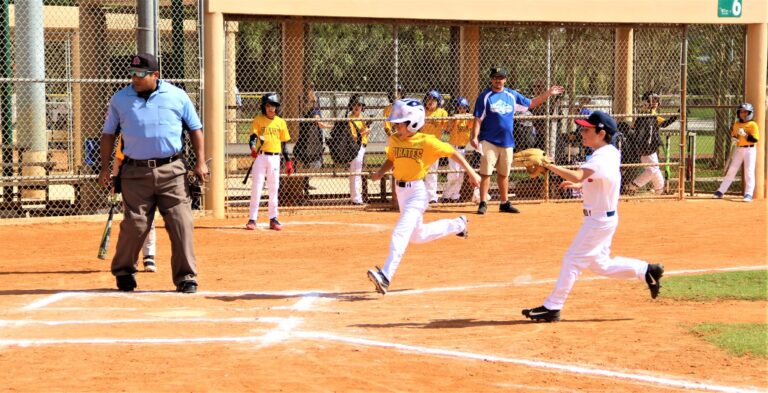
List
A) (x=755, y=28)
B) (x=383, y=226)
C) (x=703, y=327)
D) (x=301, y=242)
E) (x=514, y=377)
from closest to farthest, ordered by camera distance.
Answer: (x=514, y=377) < (x=703, y=327) < (x=301, y=242) < (x=383, y=226) < (x=755, y=28)

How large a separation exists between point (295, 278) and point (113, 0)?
8.48 metres

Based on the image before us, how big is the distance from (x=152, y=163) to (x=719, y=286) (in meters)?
5.31

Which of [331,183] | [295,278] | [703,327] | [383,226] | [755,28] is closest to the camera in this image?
[703,327]

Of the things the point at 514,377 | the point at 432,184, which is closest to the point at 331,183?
the point at 432,184

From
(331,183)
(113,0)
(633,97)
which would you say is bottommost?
(331,183)

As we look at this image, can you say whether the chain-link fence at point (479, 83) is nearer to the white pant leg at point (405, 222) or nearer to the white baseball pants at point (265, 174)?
the white baseball pants at point (265, 174)

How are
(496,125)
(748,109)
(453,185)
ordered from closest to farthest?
(496,125), (453,185), (748,109)

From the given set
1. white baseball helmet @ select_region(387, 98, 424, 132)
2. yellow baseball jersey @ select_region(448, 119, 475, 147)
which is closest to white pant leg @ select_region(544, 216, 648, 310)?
white baseball helmet @ select_region(387, 98, 424, 132)

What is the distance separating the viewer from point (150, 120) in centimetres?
1025

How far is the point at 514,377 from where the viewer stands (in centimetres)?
720

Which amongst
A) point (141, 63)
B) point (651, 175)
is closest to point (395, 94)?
point (651, 175)

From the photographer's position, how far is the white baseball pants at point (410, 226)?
10117mm

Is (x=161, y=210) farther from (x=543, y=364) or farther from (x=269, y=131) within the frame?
(x=269, y=131)

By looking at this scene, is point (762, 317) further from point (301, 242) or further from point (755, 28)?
point (755, 28)
